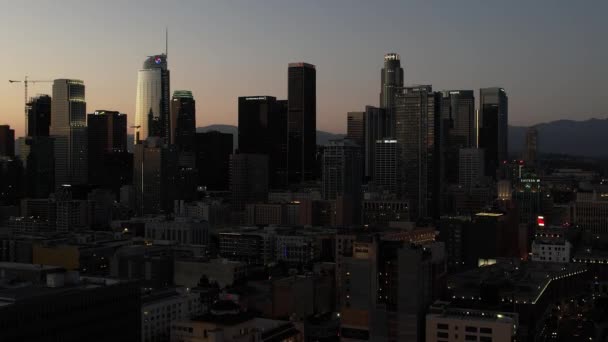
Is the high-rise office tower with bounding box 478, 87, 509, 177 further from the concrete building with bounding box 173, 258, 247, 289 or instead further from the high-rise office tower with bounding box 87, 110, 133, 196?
the concrete building with bounding box 173, 258, 247, 289

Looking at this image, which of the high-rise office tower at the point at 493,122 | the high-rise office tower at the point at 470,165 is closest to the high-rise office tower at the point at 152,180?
the high-rise office tower at the point at 470,165

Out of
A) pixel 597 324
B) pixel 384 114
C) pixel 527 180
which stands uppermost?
pixel 384 114

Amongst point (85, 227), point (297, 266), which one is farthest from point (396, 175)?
point (297, 266)

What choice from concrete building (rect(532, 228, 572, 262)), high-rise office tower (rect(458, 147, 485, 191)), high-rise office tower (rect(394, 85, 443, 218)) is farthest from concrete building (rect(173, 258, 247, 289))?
high-rise office tower (rect(458, 147, 485, 191))

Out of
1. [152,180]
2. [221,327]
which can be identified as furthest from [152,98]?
[221,327]

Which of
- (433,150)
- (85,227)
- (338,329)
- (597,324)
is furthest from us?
(433,150)

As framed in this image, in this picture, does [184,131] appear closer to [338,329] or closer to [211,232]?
[211,232]

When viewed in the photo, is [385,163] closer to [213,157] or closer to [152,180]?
[152,180]
